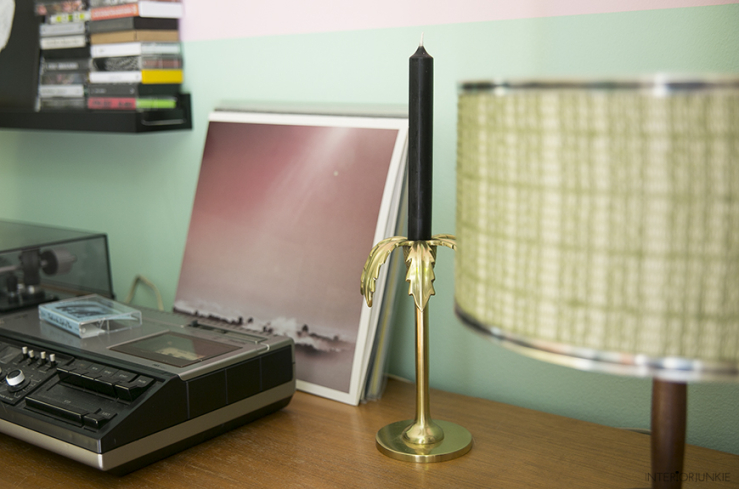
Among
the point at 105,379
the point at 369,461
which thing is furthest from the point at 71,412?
the point at 369,461

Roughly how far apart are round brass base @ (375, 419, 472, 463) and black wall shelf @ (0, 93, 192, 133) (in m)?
0.70

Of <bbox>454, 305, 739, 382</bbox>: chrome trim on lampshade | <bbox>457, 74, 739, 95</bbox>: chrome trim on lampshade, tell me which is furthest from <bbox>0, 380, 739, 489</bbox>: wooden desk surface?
<bbox>457, 74, 739, 95</bbox>: chrome trim on lampshade

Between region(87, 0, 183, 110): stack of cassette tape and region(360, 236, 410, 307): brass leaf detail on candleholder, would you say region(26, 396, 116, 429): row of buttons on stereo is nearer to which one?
region(360, 236, 410, 307): brass leaf detail on candleholder

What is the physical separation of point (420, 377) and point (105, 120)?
0.77 m

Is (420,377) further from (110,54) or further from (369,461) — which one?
(110,54)

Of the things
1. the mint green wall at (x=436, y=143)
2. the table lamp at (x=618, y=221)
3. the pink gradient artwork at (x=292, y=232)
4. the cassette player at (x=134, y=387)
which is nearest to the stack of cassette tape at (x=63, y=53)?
the mint green wall at (x=436, y=143)

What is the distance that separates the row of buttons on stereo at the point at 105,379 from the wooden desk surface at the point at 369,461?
0.32ft

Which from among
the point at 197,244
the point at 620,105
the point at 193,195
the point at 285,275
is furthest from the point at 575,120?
the point at 193,195

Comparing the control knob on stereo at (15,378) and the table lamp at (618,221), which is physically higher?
the table lamp at (618,221)

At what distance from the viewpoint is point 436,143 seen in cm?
101

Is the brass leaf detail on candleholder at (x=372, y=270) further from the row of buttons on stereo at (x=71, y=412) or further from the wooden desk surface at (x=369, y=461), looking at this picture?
the row of buttons on stereo at (x=71, y=412)

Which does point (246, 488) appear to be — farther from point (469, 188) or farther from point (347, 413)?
point (469, 188)

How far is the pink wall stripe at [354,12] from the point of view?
2.82 ft

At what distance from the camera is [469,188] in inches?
19.6
